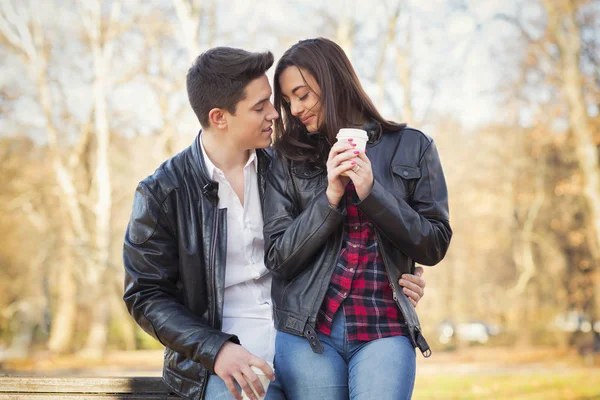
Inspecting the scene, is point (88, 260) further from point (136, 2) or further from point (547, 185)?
point (547, 185)

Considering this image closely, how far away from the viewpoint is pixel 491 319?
15.7 metres

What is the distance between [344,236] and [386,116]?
1176 centimetres

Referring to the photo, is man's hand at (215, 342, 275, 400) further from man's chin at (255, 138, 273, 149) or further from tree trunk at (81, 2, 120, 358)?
tree trunk at (81, 2, 120, 358)

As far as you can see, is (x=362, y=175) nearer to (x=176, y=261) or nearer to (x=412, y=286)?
(x=412, y=286)

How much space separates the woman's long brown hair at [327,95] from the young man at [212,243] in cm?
13

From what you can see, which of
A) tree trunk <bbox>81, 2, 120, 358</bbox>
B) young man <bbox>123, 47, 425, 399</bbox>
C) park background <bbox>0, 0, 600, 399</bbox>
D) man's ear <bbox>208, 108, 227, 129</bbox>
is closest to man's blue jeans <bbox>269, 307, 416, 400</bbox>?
young man <bbox>123, 47, 425, 399</bbox>

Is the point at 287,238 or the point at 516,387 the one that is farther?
the point at 516,387

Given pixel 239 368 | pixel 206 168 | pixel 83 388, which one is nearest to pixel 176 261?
pixel 206 168

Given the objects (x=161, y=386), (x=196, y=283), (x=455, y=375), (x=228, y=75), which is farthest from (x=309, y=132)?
(x=455, y=375)

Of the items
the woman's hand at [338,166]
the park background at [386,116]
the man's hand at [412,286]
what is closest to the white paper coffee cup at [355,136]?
the woman's hand at [338,166]

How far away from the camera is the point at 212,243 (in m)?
2.29

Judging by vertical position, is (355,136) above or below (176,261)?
above

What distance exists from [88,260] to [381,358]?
1403cm

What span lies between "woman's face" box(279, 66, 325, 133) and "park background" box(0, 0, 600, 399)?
10670mm
